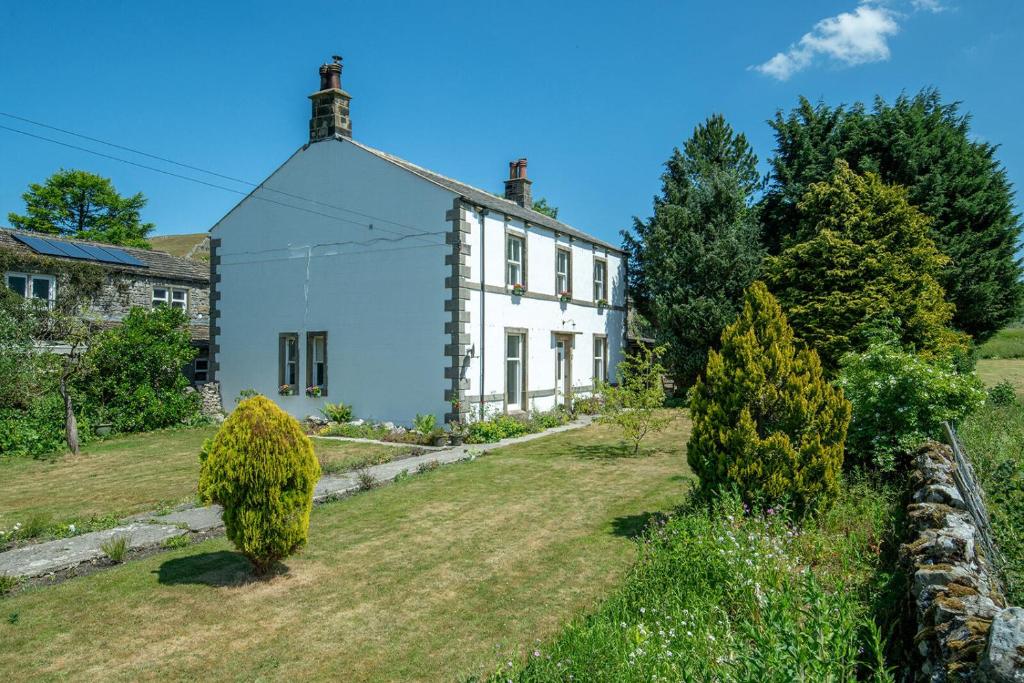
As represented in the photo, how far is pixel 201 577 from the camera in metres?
7.07

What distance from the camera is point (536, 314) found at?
2094 cm

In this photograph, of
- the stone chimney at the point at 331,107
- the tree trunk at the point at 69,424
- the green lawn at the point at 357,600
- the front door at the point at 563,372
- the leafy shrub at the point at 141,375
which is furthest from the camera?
the front door at the point at 563,372

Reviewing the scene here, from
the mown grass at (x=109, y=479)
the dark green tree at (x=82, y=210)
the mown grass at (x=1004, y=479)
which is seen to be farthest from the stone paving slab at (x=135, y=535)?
the dark green tree at (x=82, y=210)

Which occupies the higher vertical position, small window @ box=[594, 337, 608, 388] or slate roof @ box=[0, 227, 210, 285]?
slate roof @ box=[0, 227, 210, 285]

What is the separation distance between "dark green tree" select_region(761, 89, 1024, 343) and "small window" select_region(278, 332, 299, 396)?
1848cm

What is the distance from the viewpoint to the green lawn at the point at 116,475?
10.2 meters

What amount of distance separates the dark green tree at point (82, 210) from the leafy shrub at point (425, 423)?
44.3 m

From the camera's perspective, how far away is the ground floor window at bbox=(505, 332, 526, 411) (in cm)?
1981

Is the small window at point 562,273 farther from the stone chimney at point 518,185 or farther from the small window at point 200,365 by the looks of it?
the small window at point 200,365

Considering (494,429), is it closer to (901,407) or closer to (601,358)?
(601,358)

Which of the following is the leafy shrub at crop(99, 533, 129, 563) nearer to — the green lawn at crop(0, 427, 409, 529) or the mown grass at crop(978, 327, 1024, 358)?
the green lawn at crop(0, 427, 409, 529)

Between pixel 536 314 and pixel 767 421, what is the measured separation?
519 inches

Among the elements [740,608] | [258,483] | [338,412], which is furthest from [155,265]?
[740,608]

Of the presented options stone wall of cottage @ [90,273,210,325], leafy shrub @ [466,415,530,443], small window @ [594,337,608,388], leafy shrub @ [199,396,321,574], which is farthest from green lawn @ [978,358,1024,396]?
stone wall of cottage @ [90,273,210,325]
